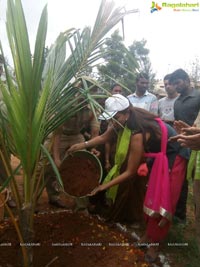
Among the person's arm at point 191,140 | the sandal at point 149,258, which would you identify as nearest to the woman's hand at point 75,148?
the sandal at point 149,258

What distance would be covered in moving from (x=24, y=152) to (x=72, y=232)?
1.44 m

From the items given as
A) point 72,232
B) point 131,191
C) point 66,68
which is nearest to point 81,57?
point 66,68

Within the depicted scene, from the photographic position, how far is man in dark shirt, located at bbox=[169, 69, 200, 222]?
3695mm

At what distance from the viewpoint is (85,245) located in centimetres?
280

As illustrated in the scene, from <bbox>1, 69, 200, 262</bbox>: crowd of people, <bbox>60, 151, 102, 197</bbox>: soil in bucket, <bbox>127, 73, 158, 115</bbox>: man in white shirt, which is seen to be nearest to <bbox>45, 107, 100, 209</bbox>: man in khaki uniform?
<bbox>1, 69, 200, 262</bbox>: crowd of people

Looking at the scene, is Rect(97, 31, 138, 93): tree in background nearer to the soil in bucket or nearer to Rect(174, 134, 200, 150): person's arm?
Rect(174, 134, 200, 150): person's arm

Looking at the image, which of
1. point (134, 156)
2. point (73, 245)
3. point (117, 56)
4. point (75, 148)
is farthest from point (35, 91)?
point (73, 245)

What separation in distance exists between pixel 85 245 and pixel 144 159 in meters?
0.87

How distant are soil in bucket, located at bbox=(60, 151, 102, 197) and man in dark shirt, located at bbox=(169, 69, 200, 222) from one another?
119cm

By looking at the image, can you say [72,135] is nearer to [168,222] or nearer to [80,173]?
[80,173]

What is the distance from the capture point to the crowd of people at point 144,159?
106 inches

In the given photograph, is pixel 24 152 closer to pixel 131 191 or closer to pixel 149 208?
pixel 149 208

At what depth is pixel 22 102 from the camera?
5.65 feet

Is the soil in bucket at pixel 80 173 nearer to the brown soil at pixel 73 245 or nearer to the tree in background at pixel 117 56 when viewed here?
the brown soil at pixel 73 245
